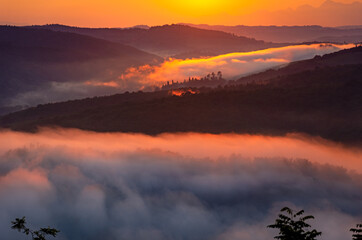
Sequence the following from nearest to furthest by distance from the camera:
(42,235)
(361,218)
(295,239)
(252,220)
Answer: (295,239), (42,235), (361,218), (252,220)

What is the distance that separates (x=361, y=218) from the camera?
593ft

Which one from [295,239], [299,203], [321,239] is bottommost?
[295,239]

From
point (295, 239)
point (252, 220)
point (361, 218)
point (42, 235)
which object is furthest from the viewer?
point (252, 220)

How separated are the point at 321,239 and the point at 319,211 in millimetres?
10200

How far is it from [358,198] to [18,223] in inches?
7363

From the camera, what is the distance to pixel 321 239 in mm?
186000

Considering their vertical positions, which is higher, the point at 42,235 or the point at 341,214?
the point at 341,214

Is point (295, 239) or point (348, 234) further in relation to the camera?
point (348, 234)

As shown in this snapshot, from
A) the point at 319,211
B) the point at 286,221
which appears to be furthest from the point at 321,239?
the point at 286,221

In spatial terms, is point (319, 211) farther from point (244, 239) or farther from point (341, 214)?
point (244, 239)

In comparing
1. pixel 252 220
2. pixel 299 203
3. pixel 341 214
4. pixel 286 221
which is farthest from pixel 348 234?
pixel 286 221

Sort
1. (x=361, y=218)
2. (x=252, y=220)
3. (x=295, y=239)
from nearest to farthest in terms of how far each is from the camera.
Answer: (x=295, y=239), (x=361, y=218), (x=252, y=220)

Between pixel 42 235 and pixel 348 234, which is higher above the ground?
pixel 348 234

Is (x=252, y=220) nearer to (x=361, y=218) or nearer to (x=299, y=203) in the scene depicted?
(x=299, y=203)
